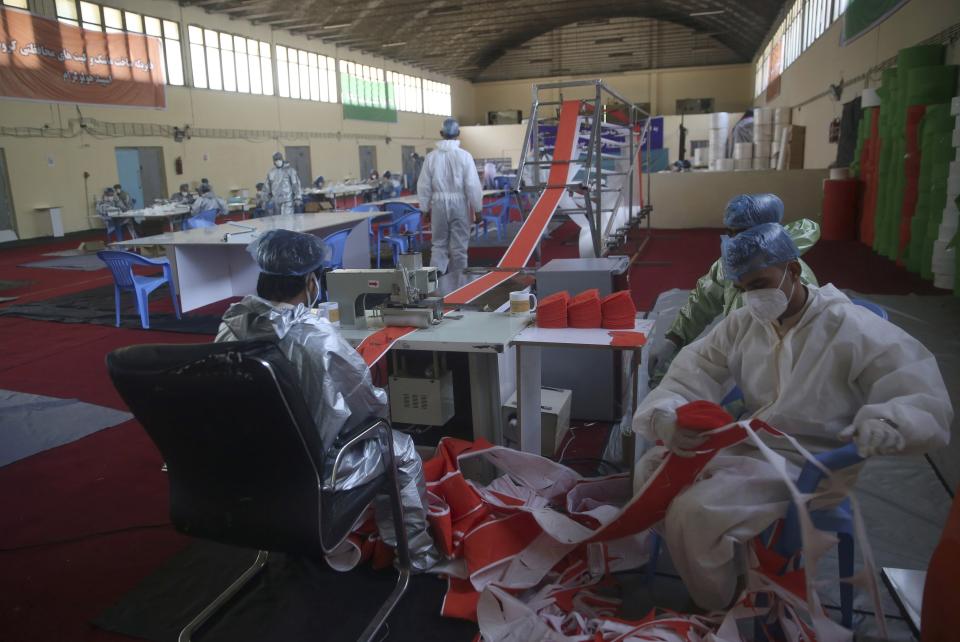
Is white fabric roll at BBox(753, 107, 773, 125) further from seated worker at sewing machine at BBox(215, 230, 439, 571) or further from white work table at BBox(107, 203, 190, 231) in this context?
seated worker at sewing machine at BBox(215, 230, 439, 571)

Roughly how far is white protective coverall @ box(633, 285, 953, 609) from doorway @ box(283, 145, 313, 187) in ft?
51.0

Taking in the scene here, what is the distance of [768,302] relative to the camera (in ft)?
5.29

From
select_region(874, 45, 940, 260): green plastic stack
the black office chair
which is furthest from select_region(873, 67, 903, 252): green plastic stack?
the black office chair

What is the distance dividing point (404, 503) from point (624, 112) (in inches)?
289

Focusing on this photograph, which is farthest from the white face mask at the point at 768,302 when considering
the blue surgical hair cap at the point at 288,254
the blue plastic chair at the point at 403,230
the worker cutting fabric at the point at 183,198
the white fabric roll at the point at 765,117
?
the white fabric roll at the point at 765,117

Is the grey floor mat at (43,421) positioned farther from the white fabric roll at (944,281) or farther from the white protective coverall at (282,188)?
the white fabric roll at (944,281)

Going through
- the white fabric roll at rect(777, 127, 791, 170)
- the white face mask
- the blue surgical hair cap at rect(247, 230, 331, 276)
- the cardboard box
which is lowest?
the cardboard box

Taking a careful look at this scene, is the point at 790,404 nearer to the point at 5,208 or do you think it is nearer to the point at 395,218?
the point at 395,218

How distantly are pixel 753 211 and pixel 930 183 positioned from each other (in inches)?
165

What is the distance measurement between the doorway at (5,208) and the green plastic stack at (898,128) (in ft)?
38.4

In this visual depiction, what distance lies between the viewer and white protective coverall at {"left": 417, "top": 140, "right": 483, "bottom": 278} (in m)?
6.24

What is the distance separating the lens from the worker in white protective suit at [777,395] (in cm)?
142

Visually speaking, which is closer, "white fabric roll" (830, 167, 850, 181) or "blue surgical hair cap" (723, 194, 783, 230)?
"blue surgical hair cap" (723, 194, 783, 230)

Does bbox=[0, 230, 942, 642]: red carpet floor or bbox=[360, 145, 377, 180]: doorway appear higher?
bbox=[360, 145, 377, 180]: doorway
